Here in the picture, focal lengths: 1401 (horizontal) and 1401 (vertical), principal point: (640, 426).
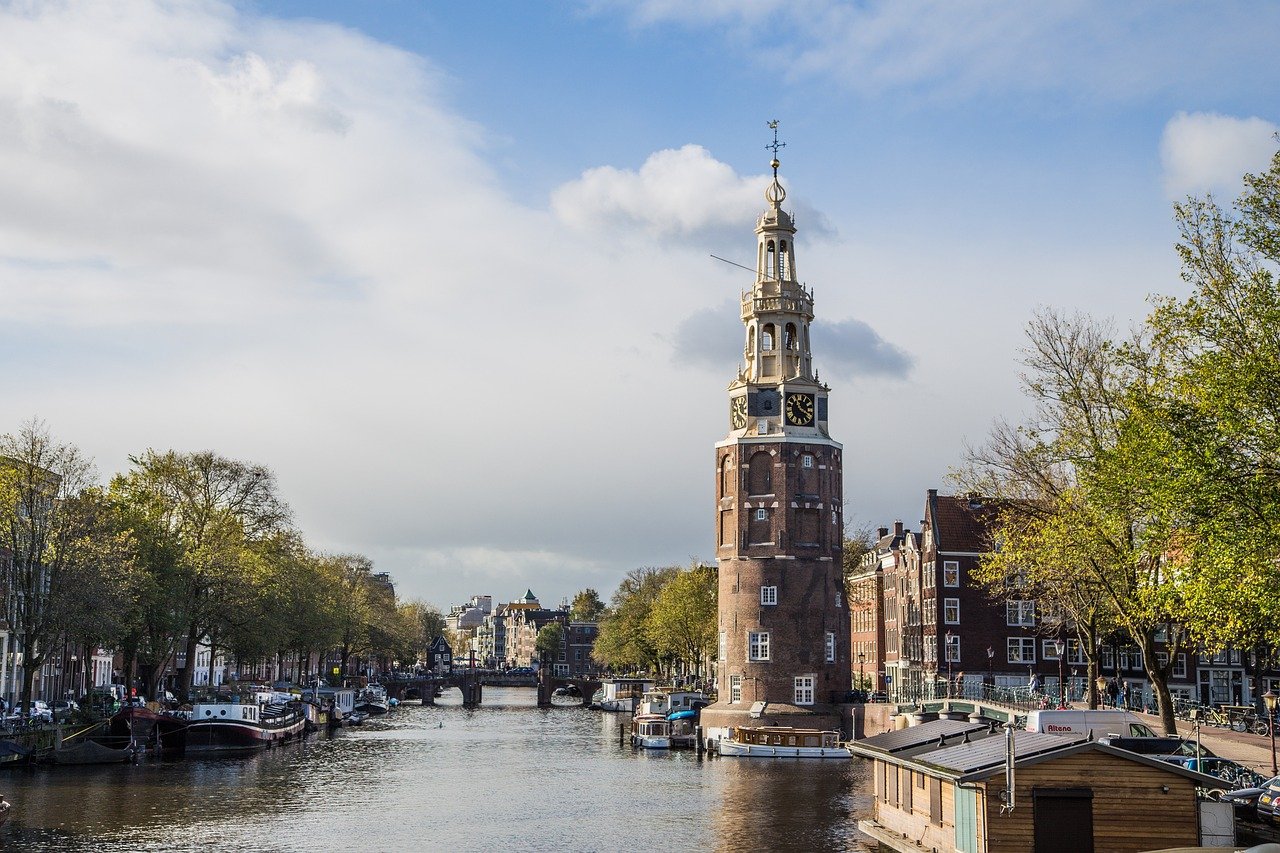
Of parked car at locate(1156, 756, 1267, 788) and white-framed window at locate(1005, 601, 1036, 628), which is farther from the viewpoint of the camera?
white-framed window at locate(1005, 601, 1036, 628)

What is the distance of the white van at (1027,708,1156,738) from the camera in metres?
54.7

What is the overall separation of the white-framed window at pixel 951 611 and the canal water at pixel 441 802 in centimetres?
1912

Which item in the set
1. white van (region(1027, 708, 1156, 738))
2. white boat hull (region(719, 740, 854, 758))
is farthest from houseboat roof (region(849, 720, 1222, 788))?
white boat hull (region(719, 740, 854, 758))

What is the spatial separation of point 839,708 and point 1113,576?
4786 centimetres

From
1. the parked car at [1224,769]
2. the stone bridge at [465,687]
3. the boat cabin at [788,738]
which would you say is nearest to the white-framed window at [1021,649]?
the boat cabin at [788,738]

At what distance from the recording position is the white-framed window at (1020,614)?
9919cm

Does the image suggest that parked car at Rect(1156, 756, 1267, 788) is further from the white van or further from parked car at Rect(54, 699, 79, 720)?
parked car at Rect(54, 699, 79, 720)

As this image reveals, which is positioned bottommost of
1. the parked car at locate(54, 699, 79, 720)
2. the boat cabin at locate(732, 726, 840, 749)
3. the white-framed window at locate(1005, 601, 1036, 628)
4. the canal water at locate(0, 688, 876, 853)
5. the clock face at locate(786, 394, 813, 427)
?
the canal water at locate(0, 688, 876, 853)

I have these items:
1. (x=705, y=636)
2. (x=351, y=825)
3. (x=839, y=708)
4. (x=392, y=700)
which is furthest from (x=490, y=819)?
(x=392, y=700)

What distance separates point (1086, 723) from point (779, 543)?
149 feet

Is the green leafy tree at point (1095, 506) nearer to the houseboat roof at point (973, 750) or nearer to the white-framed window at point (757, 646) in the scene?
the houseboat roof at point (973, 750)

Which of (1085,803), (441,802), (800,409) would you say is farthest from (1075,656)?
(1085,803)

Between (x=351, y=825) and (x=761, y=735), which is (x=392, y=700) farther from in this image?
(x=351, y=825)

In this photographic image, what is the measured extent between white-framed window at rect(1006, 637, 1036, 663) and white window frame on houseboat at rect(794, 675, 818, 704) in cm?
1447
